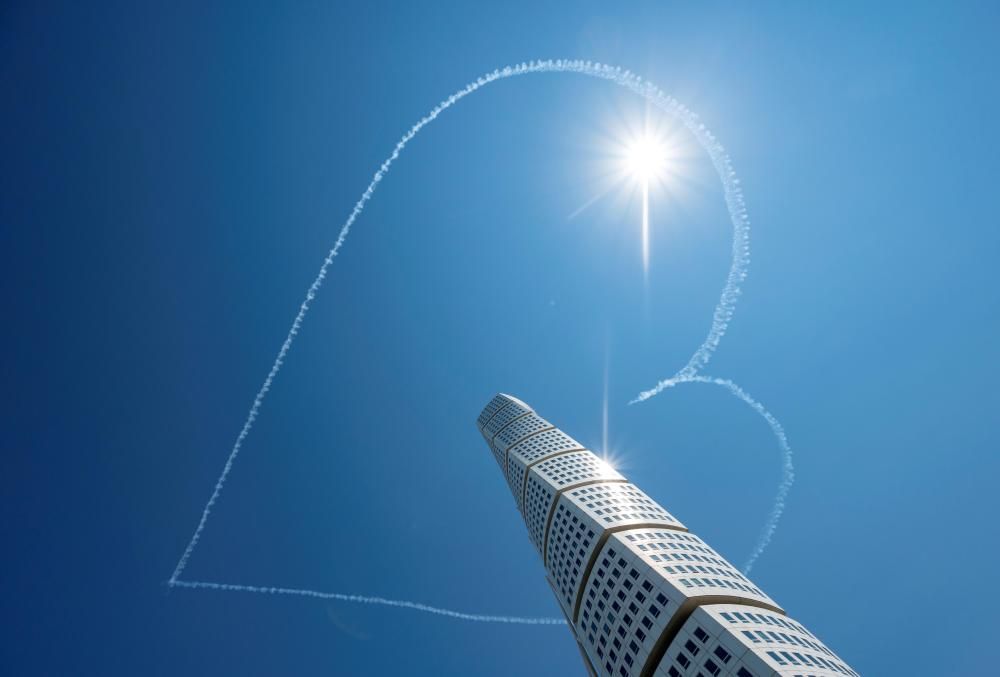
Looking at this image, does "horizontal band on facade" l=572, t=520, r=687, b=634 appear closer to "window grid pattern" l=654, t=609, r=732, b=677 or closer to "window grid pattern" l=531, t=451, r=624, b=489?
"window grid pattern" l=654, t=609, r=732, b=677

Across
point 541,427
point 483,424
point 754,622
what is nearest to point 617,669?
point 754,622

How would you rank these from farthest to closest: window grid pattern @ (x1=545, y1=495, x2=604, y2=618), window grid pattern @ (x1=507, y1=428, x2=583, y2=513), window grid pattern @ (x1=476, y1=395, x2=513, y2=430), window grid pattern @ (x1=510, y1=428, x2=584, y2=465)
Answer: window grid pattern @ (x1=476, y1=395, x2=513, y2=430)
window grid pattern @ (x1=510, y1=428, x2=584, y2=465)
window grid pattern @ (x1=507, y1=428, x2=583, y2=513)
window grid pattern @ (x1=545, y1=495, x2=604, y2=618)

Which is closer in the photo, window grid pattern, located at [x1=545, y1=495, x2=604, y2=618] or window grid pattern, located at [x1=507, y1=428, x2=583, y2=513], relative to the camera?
window grid pattern, located at [x1=545, y1=495, x2=604, y2=618]

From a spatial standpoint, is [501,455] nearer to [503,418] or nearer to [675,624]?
[503,418]

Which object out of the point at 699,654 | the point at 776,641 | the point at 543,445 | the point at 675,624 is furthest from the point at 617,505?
the point at 543,445

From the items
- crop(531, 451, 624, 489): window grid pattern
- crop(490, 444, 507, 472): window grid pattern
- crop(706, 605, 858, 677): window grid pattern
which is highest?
crop(706, 605, 858, 677): window grid pattern

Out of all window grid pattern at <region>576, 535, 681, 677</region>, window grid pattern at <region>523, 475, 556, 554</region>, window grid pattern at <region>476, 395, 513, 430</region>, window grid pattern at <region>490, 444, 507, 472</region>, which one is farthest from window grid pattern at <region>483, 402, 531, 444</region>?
window grid pattern at <region>576, 535, 681, 677</region>

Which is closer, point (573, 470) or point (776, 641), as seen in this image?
point (776, 641)
